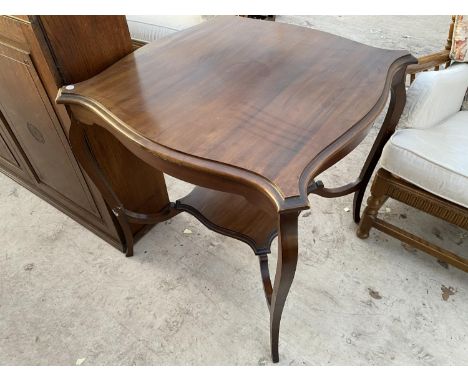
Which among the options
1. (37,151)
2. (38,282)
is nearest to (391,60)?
(37,151)

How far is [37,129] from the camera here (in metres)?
1.18

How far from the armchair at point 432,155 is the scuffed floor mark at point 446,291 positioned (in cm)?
→ 11

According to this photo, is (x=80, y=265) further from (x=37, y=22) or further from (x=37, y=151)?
(x=37, y=22)

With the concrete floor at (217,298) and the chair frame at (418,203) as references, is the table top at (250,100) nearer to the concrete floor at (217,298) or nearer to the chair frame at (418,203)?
the chair frame at (418,203)

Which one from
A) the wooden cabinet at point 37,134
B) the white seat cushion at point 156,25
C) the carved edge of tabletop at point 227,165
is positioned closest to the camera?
the carved edge of tabletop at point 227,165

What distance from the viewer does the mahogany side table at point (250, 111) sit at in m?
0.68

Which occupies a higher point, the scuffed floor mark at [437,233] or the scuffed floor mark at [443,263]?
the scuffed floor mark at [437,233]

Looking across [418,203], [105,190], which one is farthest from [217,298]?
[418,203]

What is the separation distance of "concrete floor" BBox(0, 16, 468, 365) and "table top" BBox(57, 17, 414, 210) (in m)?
0.69

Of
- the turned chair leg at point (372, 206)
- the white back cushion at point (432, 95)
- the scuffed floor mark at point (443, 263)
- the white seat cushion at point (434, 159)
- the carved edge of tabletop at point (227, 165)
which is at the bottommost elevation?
the scuffed floor mark at point (443, 263)

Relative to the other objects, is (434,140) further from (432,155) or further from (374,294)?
(374,294)

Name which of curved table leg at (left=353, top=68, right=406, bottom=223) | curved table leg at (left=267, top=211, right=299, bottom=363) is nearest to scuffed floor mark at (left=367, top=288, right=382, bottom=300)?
curved table leg at (left=353, top=68, right=406, bottom=223)

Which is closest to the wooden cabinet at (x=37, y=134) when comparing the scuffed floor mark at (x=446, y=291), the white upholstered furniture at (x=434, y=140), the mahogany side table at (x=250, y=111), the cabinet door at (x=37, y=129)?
the cabinet door at (x=37, y=129)

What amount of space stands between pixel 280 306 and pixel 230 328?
34 centimetres
